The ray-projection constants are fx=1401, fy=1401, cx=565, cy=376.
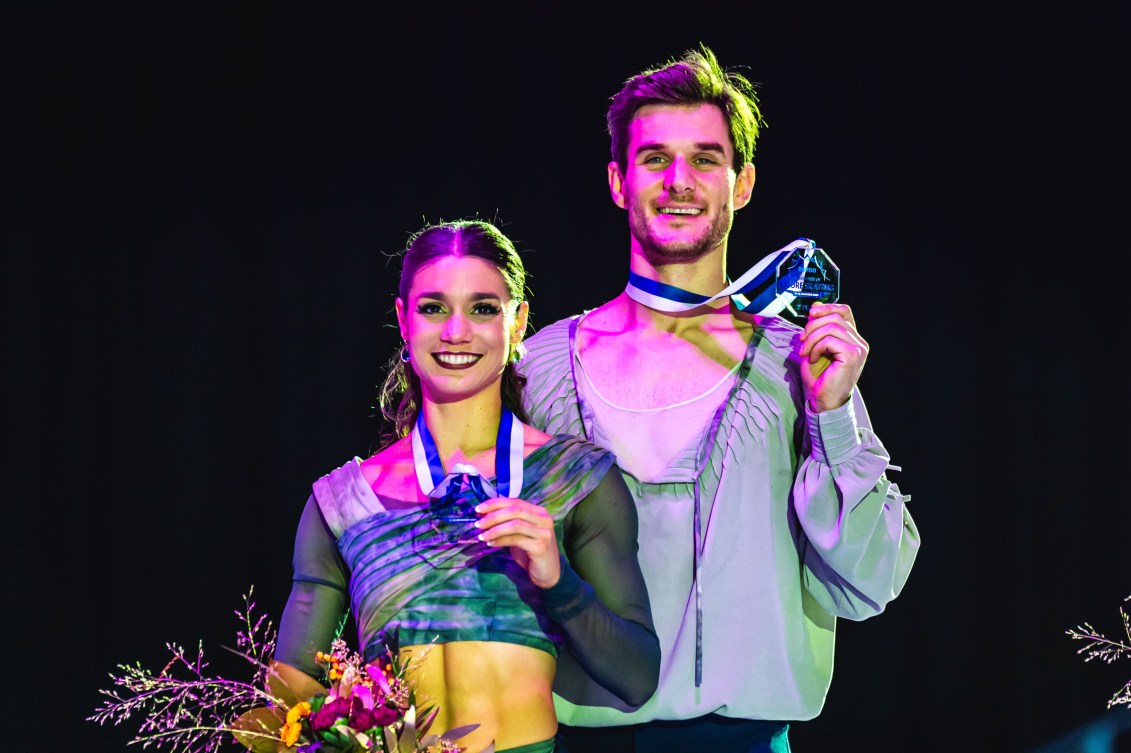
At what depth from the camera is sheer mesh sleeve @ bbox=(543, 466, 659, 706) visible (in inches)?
95.9

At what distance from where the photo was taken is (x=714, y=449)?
3012mm

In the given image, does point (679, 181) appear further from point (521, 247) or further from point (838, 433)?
point (521, 247)

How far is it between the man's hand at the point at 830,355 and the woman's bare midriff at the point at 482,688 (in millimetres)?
802

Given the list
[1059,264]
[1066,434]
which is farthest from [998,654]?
[1059,264]

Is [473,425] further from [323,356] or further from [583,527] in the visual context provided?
[323,356]

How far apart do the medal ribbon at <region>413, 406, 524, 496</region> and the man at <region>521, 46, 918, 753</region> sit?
0.33m

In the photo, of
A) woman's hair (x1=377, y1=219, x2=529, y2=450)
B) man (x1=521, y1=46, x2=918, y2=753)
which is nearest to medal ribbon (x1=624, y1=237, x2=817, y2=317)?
man (x1=521, y1=46, x2=918, y2=753)

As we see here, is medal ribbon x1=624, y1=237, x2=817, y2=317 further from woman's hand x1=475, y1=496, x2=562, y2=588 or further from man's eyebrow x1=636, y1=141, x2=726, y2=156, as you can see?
woman's hand x1=475, y1=496, x2=562, y2=588

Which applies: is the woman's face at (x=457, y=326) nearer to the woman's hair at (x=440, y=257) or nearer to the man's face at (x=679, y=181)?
the woman's hair at (x=440, y=257)

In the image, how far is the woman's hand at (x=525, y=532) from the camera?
234 cm

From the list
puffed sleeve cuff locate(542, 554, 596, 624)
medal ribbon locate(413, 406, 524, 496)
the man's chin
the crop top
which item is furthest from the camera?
the man's chin

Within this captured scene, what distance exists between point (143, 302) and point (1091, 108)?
308 cm

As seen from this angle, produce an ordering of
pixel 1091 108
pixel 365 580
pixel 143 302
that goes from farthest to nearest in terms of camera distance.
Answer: pixel 1091 108 → pixel 143 302 → pixel 365 580

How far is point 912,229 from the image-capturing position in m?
4.61
